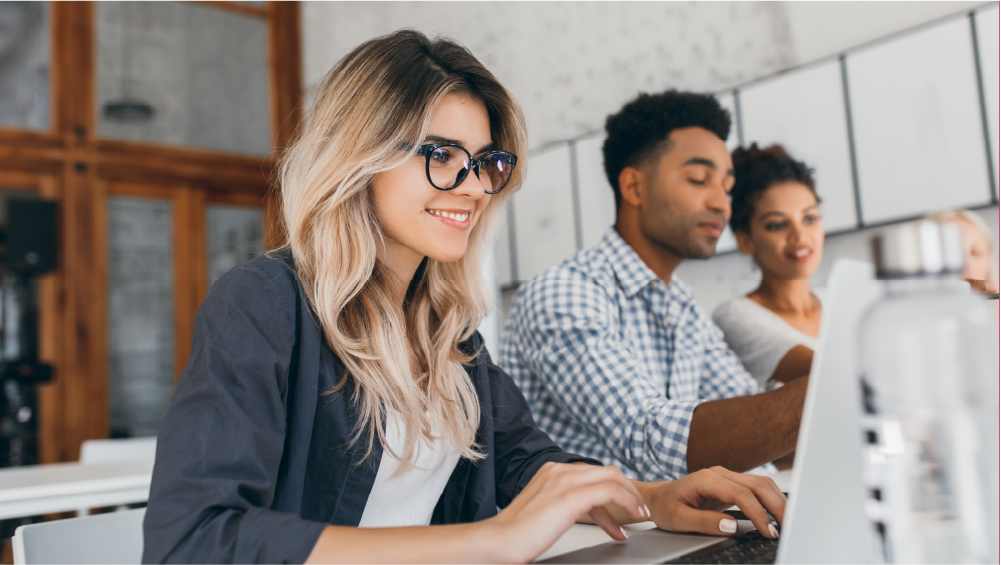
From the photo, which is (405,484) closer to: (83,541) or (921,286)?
(83,541)

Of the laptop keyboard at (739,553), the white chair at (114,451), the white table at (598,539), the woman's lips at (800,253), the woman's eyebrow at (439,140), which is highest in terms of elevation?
the woman's eyebrow at (439,140)

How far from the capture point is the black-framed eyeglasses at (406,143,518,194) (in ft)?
3.79

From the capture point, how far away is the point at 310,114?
1.23 m

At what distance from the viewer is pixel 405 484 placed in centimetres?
112

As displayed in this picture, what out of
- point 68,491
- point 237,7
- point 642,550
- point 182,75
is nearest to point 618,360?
point 642,550

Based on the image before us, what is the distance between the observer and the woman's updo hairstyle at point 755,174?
1799mm

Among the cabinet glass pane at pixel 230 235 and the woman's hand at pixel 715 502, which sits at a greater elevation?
the cabinet glass pane at pixel 230 235

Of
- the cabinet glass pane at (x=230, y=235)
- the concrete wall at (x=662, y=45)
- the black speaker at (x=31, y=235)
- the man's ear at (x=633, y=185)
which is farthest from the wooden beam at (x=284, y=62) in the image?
the man's ear at (x=633, y=185)

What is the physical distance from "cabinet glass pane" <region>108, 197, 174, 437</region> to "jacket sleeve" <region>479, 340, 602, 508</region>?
3.58 meters

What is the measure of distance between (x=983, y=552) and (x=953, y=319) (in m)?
0.15

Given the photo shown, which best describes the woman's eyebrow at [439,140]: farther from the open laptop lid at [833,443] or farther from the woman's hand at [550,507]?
the open laptop lid at [833,443]

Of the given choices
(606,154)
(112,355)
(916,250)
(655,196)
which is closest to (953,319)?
(916,250)

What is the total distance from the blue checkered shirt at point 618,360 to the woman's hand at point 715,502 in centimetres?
47

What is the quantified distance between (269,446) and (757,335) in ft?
4.40
